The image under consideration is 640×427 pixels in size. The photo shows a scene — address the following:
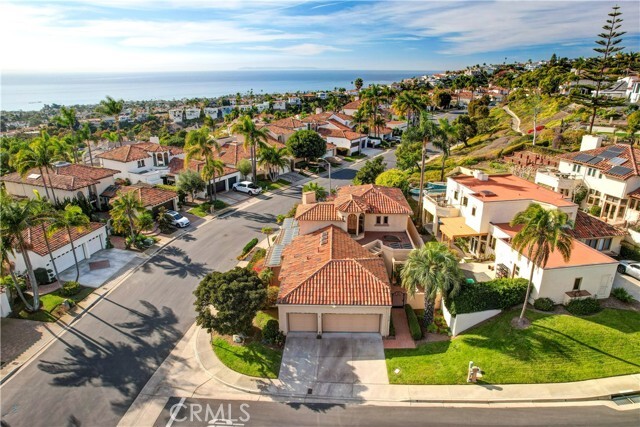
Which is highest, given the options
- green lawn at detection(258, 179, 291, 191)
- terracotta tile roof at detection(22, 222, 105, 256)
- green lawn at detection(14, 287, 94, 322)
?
terracotta tile roof at detection(22, 222, 105, 256)

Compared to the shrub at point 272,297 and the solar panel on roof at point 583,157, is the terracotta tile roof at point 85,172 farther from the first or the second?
the solar panel on roof at point 583,157

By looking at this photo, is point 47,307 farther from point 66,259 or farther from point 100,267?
point 66,259

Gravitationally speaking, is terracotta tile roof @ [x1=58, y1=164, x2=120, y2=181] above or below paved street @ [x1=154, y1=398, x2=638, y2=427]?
above

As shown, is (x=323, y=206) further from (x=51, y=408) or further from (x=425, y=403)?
(x=51, y=408)

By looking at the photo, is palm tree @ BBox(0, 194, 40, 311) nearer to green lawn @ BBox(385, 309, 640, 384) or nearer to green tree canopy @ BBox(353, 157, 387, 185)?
green lawn @ BBox(385, 309, 640, 384)

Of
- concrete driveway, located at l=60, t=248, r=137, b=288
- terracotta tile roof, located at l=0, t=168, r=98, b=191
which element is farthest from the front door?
terracotta tile roof, located at l=0, t=168, r=98, b=191

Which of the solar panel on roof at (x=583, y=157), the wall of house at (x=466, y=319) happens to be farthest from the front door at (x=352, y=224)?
the solar panel on roof at (x=583, y=157)

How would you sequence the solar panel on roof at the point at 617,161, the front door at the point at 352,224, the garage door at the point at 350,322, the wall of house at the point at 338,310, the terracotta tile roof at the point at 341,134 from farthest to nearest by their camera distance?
the terracotta tile roof at the point at 341,134, the solar panel on roof at the point at 617,161, the front door at the point at 352,224, the garage door at the point at 350,322, the wall of house at the point at 338,310
